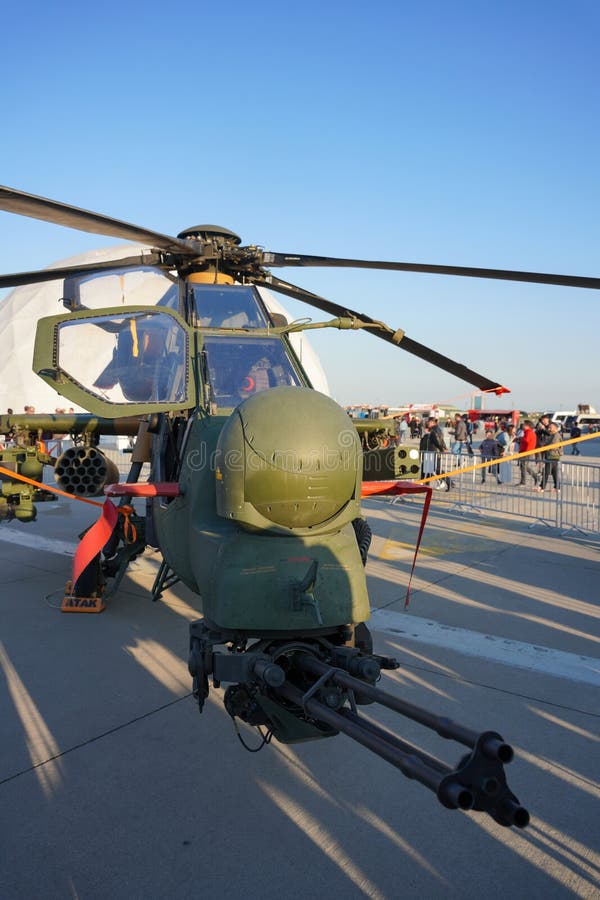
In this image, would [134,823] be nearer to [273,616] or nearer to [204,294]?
[273,616]

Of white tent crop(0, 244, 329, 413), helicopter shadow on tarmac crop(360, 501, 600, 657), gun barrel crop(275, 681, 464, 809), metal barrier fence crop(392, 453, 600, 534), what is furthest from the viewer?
white tent crop(0, 244, 329, 413)

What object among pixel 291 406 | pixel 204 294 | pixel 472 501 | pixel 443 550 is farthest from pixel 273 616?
pixel 472 501

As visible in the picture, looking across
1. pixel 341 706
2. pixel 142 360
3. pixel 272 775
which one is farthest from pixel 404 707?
pixel 142 360

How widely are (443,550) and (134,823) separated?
7.17m

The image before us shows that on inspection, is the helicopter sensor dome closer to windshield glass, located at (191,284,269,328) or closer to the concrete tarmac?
the concrete tarmac

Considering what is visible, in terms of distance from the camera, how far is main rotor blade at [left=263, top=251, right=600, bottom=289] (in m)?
4.98

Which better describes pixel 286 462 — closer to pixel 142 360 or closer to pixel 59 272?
pixel 142 360

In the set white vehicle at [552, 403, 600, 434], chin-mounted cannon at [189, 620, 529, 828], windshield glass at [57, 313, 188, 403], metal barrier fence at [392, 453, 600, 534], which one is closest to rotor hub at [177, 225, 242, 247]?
windshield glass at [57, 313, 188, 403]

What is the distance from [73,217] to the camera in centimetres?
454

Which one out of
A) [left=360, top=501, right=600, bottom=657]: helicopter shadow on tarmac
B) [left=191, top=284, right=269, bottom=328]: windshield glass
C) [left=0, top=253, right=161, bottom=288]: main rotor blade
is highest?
[left=0, top=253, right=161, bottom=288]: main rotor blade

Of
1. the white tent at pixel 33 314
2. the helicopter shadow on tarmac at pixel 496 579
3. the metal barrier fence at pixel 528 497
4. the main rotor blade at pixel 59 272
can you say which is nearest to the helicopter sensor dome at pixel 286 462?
the main rotor blade at pixel 59 272

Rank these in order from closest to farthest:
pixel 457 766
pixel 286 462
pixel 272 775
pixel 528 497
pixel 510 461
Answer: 1. pixel 457 766
2. pixel 286 462
3. pixel 272 775
4. pixel 528 497
5. pixel 510 461

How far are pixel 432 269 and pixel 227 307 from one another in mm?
1903

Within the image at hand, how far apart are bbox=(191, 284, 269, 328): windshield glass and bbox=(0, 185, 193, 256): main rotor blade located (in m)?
0.55
